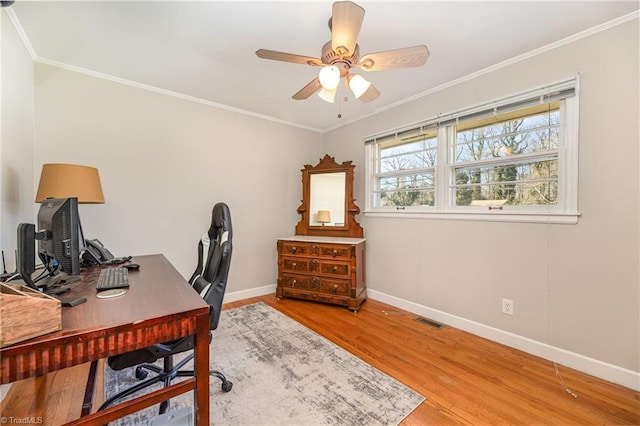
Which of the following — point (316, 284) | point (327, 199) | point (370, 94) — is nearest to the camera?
point (370, 94)

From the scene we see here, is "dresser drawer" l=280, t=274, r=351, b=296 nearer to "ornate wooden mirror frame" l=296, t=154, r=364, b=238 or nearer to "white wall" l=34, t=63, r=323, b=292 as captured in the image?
"white wall" l=34, t=63, r=323, b=292

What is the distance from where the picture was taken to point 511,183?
2.24m

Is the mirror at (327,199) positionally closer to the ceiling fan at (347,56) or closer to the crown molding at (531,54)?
the crown molding at (531,54)

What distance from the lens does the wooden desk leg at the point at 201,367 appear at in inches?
39.4

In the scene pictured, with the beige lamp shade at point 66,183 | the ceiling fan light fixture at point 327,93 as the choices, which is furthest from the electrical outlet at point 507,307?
the beige lamp shade at point 66,183

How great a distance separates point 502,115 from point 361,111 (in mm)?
1520

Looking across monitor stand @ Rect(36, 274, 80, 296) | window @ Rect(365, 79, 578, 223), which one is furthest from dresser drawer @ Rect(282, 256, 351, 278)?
monitor stand @ Rect(36, 274, 80, 296)

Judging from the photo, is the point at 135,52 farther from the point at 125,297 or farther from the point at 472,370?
the point at 472,370

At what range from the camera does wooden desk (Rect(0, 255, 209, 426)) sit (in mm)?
749

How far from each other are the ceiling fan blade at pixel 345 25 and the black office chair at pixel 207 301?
3.80 ft

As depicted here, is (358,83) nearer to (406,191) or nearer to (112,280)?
(406,191)

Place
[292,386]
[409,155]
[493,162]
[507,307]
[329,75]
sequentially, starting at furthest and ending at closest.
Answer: [409,155]
[493,162]
[507,307]
[292,386]
[329,75]

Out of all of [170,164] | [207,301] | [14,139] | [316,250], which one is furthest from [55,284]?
[316,250]

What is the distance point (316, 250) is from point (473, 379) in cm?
184
